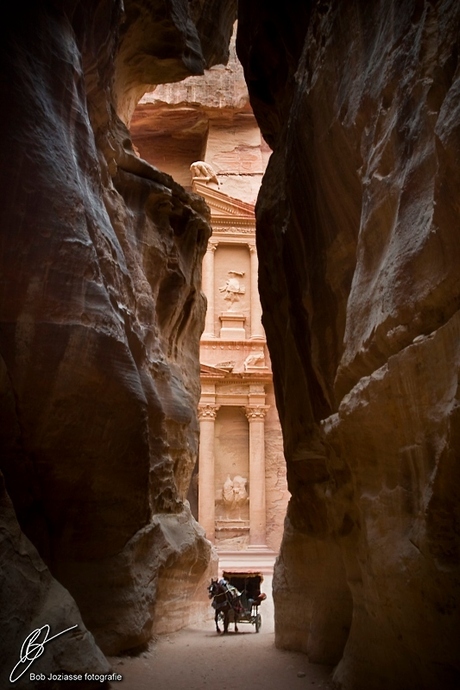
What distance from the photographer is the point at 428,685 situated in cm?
544

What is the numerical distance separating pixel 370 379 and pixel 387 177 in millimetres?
1821

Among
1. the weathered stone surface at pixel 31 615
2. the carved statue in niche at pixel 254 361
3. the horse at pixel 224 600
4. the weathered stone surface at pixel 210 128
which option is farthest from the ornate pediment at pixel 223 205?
the weathered stone surface at pixel 31 615

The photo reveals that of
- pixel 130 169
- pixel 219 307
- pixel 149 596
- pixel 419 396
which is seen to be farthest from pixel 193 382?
pixel 219 307

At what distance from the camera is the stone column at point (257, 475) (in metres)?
25.0

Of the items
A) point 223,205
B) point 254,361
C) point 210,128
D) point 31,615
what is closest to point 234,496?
point 254,361

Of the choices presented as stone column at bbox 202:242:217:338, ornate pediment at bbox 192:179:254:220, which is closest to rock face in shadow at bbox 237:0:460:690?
stone column at bbox 202:242:217:338

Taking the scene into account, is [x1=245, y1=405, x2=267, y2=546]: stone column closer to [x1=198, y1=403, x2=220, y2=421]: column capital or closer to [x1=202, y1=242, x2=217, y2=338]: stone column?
[x1=198, y1=403, x2=220, y2=421]: column capital

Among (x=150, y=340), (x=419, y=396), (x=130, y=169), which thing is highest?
(x=130, y=169)

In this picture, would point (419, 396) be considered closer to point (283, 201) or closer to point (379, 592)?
point (379, 592)

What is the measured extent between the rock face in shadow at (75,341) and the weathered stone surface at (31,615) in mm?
1410

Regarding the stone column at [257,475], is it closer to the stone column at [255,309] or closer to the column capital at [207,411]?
the column capital at [207,411]

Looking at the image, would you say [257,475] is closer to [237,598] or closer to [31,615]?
[237,598]

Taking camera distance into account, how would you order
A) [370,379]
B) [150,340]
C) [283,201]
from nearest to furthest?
[370,379], [283,201], [150,340]

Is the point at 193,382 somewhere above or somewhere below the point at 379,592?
above
